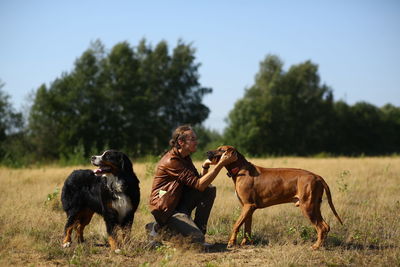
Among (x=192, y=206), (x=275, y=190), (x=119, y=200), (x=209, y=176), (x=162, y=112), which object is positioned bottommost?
(x=192, y=206)

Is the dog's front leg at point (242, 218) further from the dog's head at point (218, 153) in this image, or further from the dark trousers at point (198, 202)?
the dog's head at point (218, 153)

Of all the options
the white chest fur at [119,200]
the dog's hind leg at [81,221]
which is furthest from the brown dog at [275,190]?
the dog's hind leg at [81,221]

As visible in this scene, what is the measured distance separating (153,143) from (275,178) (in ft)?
107

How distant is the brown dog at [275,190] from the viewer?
5.88 metres

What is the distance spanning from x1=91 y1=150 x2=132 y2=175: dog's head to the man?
22.1 inches

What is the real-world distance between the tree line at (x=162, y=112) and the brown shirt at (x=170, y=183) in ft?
73.4

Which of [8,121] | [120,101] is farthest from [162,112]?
[8,121]

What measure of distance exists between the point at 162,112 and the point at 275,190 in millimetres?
33530

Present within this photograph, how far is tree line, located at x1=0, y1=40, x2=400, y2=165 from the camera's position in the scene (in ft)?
115

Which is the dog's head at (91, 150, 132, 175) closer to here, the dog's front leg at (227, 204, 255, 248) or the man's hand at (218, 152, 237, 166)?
the man's hand at (218, 152, 237, 166)

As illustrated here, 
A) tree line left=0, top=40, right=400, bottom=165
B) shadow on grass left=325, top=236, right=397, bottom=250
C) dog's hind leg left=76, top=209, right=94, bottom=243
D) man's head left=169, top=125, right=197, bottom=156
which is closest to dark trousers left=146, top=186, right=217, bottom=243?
man's head left=169, top=125, right=197, bottom=156

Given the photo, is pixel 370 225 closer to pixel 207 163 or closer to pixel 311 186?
pixel 311 186

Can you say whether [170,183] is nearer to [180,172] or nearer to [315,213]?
[180,172]

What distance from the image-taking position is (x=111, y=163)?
5.95 metres
